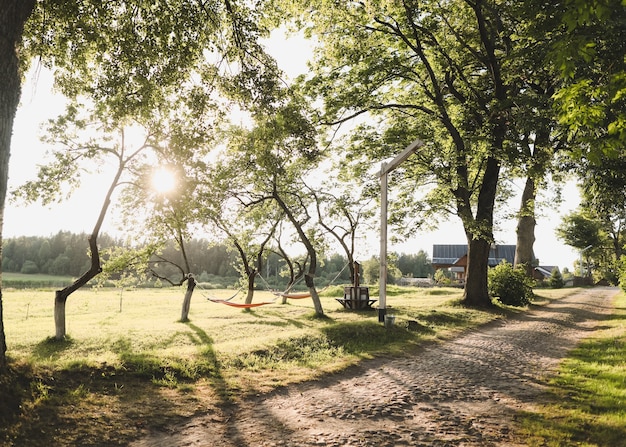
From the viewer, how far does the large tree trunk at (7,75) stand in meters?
4.77

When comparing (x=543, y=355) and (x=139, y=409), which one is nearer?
(x=139, y=409)

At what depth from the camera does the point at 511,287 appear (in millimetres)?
17531

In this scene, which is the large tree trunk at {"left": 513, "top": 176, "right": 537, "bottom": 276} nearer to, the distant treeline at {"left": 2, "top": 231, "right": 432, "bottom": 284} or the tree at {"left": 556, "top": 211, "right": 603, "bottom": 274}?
the tree at {"left": 556, "top": 211, "right": 603, "bottom": 274}

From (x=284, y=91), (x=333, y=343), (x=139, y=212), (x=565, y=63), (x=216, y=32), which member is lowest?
(x=333, y=343)

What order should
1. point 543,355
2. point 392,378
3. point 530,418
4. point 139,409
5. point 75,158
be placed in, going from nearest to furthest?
1. point 530,418
2. point 139,409
3. point 392,378
4. point 543,355
5. point 75,158

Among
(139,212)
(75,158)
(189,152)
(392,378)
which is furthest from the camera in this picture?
(139,212)

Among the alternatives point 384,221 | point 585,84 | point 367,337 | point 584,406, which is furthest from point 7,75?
point 384,221

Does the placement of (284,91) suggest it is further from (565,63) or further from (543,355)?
(543,355)

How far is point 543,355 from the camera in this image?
25.8 feet

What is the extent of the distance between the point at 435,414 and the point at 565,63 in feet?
12.6

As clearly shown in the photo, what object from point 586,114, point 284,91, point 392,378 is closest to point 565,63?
point 586,114

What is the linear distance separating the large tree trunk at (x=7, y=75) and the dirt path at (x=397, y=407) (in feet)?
8.91

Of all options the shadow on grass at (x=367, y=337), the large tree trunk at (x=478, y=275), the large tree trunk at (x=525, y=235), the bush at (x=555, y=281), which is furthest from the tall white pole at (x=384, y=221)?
the bush at (x=555, y=281)

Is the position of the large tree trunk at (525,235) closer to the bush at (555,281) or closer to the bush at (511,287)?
the bush at (511,287)
